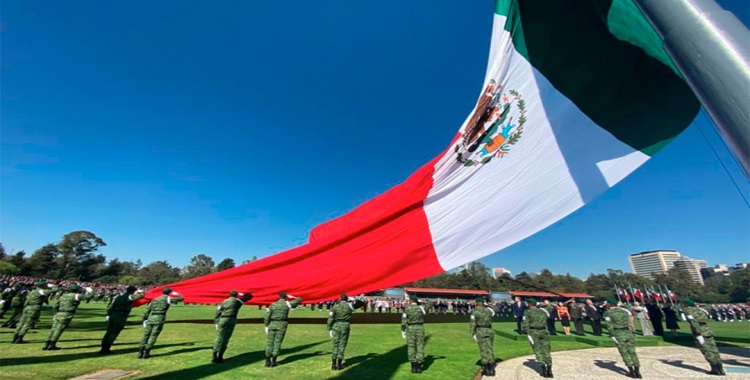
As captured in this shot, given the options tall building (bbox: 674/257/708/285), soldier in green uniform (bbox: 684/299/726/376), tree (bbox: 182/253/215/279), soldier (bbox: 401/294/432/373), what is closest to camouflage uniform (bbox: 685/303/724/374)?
soldier in green uniform (bbox: 684/299/726/376)

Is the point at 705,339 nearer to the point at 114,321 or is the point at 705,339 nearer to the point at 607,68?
the point at 607,68

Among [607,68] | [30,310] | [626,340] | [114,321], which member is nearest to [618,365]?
[626,340]

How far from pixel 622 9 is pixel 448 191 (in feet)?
7.13

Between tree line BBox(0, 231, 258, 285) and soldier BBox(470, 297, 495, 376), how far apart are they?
6732 centimetres

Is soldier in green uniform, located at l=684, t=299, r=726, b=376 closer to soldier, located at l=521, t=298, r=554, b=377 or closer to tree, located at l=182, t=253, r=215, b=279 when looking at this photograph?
soldier, located at l=521, t=298, r=554, b=377

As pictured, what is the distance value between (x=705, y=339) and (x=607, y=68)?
11.5 m

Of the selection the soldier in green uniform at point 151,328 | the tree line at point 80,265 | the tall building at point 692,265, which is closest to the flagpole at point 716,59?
the soldier in green uniform at point 151,328

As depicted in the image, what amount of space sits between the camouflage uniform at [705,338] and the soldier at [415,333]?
826 centimetres

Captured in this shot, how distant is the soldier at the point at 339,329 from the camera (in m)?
9.44

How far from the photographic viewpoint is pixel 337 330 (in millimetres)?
9641

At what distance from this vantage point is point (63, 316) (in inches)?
417

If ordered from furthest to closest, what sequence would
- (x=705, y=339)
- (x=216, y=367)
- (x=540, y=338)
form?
(x=705, y=339)
(x=540, y=338)
(x=216, y=367)

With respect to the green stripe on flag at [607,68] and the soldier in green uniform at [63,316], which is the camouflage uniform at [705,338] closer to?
the green stripe on flag at [607,68]

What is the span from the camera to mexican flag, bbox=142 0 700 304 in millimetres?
3129
